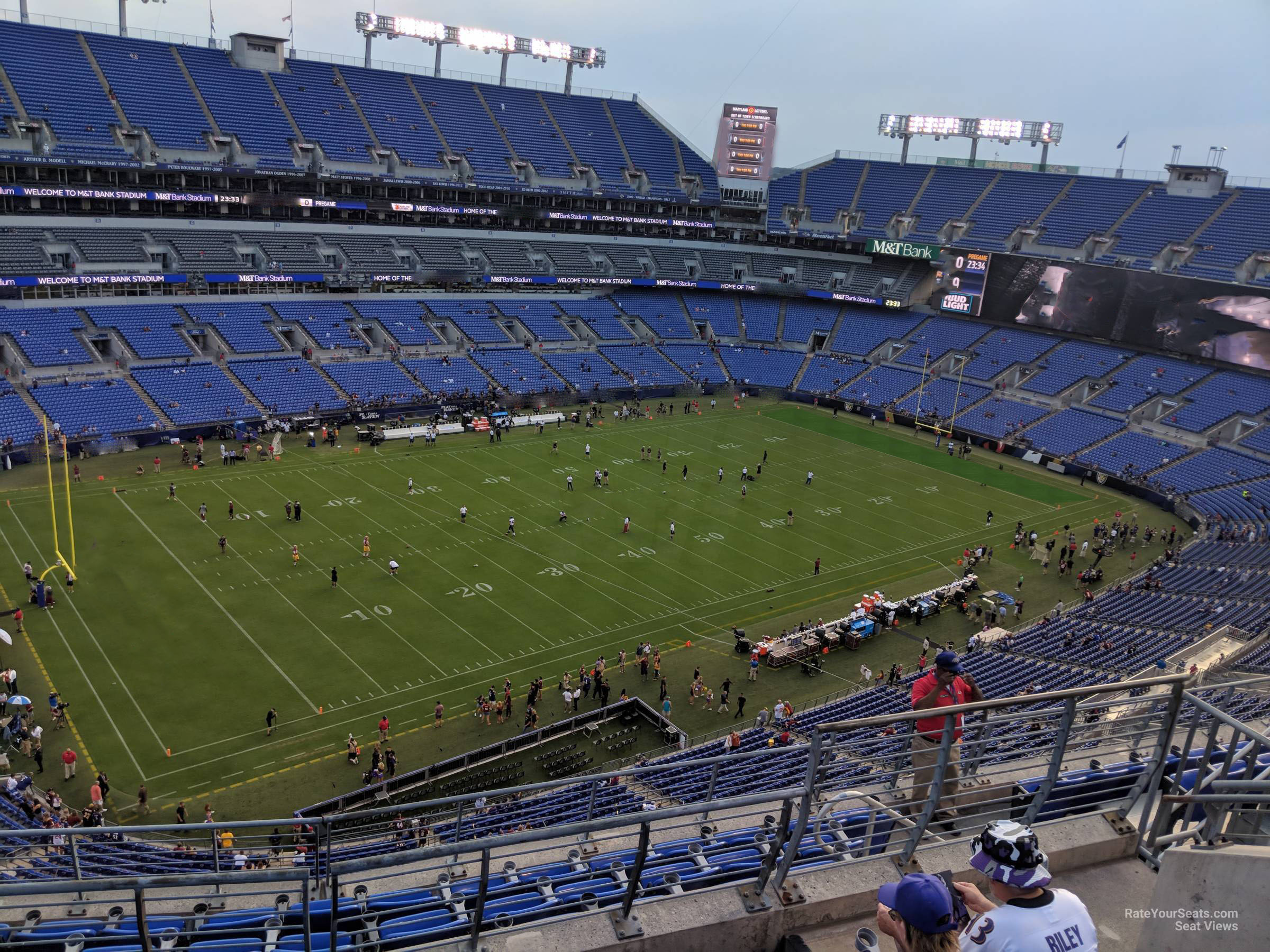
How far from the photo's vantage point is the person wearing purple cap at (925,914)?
4.57 meters

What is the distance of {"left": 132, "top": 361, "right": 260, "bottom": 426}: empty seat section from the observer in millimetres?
50688

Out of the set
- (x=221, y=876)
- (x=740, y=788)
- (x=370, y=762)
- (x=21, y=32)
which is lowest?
(x=370, y=762)

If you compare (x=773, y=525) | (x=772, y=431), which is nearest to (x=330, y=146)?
(x=772, y=431)

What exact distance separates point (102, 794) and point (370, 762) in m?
5.98

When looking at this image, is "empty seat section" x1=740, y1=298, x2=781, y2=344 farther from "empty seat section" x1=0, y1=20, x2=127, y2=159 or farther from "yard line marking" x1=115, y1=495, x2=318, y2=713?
"yard line marking" x1=115, y1=495, x2=318, y2=713

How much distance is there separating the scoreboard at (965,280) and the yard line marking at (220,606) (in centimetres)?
5783

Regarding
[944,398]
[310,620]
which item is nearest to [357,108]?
[944,398]

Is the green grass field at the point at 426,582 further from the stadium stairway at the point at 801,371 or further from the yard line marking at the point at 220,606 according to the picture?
the stadium stairway at the point at 801,371

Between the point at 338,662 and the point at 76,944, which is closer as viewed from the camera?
the point at 76,944

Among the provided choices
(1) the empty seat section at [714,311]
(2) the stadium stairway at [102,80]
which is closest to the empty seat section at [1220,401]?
(1) the empty seat section at [714,311]

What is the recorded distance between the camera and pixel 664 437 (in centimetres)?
5750

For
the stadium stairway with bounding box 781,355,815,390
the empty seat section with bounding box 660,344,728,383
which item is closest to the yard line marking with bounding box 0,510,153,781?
the empty seat section with bounding box 660,344,728,383

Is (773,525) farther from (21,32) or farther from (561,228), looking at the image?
(21,32)

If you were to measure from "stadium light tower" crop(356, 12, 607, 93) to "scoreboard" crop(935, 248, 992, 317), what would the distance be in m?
36.6
